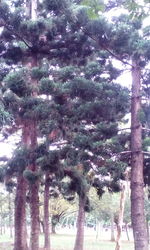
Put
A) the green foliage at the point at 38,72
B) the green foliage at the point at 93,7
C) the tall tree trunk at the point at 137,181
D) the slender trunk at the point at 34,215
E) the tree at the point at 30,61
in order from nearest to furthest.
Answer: the green foliage at the point at 93,7, the tall tree trunk at the point at 137,181, the green foliage at the point at 38,72, the tree at the point at 30,61, the slender trunk at the point at 34,215

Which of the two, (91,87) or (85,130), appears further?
(85,130)

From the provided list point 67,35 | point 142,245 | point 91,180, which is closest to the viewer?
point 142,245

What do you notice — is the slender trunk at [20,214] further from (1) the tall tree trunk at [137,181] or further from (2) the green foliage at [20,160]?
(1) the tall tree trunk at [137,181]

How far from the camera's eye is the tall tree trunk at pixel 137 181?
42.5 ft

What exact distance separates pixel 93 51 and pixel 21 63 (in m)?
3.90

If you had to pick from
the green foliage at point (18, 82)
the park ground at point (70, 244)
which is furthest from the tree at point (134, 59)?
the park ground at point (70, 244)

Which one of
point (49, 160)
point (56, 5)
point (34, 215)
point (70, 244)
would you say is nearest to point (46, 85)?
point (49, 160)

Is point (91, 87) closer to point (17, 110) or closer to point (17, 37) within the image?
point (17, 110)

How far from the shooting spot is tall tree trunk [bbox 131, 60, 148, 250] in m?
13.0

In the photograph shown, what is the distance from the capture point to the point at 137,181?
43.5 ft

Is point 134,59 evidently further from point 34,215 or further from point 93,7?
point 93,7

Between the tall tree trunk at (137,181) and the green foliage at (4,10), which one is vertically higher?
the green foliage at (4,10)

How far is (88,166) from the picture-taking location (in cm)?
1547

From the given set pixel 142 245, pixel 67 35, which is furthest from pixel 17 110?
pixel 142 245
